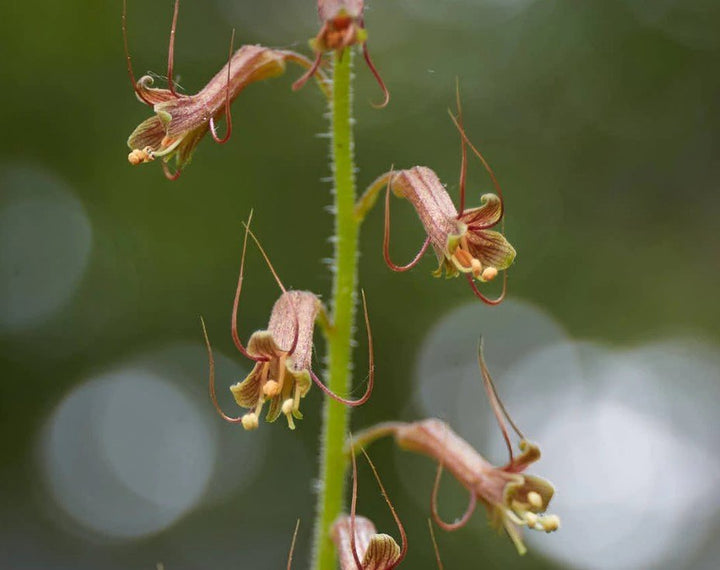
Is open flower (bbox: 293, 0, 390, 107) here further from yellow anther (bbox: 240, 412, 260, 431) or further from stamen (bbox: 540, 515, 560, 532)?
stamen (bbox: 540, 515, 560, 532)

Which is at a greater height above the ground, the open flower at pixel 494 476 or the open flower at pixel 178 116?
the open flower at pixel 178 116

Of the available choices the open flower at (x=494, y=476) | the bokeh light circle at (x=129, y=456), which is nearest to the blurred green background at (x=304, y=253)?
the bokeh light circle at (x=129, y=456)

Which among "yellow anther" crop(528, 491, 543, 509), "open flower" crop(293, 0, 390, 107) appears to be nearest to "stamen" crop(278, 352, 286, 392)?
"open flower" crop(293, 0, 390, 107)

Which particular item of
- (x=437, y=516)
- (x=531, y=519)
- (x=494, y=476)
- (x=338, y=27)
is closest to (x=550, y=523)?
(x=531, y=519)

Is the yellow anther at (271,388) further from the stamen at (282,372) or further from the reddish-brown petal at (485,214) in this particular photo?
the reddish-brown petal at (485,214)

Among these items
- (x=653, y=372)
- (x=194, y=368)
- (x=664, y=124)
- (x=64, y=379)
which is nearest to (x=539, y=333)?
(x=653, y=372)
